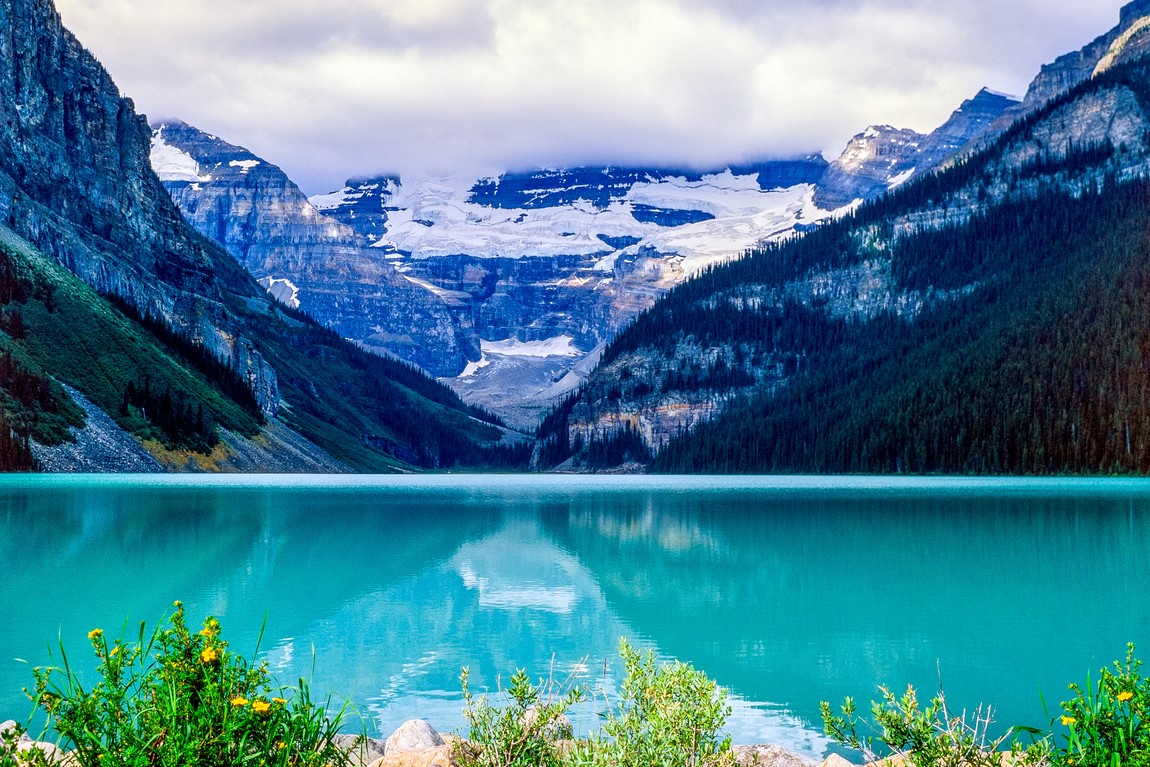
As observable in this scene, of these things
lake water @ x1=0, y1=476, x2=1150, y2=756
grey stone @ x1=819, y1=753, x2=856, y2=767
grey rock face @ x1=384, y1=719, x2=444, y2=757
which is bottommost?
lake water @ x1=0, y1=476, x2=1150, y2=756

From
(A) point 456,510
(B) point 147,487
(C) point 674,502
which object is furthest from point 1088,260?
(B) point 147,487

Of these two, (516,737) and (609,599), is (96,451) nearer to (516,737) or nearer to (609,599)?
(609,599)

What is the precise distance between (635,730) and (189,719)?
4176 millimetres

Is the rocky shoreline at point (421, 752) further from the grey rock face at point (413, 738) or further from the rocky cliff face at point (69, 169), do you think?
the rocky cliff face at point (69, 169)

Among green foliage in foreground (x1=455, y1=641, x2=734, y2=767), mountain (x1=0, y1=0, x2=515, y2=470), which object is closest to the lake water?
green foliage in foreground (x1=455, y1=641, x2=734, y2=767)

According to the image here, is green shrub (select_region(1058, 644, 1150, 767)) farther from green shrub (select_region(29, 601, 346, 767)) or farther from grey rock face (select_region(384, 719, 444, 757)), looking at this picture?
grey rock face (select_region(384, 719, 444, 757))

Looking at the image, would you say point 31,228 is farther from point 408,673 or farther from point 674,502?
point 408,673

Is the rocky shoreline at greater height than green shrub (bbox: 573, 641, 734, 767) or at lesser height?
lesser

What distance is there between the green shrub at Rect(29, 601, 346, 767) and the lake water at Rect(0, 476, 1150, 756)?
5.53 m

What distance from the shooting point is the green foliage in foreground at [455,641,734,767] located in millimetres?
9078

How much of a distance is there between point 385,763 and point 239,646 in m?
11.2

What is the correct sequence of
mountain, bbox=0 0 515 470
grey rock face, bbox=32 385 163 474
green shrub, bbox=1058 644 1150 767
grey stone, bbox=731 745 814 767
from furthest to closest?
mountain, bbox=0 0 515 470 → grey rock face, bbox=32 385 163 474 → grey stone, bbox=731 745 814 767 → green shrub, bbox=1058 644 1150 767

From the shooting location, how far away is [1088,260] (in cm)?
17338

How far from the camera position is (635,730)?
9742mm
